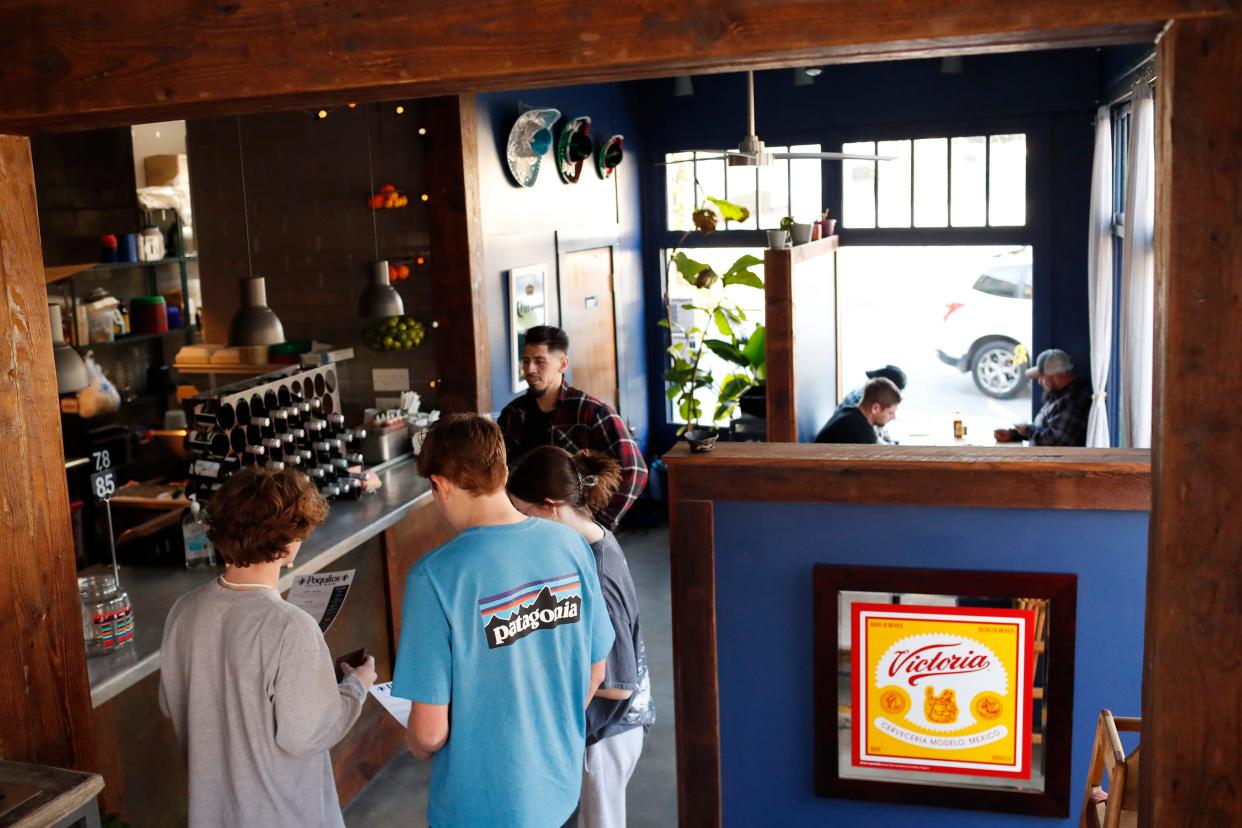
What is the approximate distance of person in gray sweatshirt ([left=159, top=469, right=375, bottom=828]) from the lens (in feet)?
8.19

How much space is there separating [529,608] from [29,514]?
1.13 meters

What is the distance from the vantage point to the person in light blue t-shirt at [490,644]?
91.4 inches

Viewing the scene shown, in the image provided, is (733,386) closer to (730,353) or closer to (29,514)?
(730,353)

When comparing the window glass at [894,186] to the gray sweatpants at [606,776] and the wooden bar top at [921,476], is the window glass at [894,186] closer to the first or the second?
the wooden bar top at [921,476]

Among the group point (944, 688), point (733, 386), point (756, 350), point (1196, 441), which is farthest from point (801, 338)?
point (1196, 441)

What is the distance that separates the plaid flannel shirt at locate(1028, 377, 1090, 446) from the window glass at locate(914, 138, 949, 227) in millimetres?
1851

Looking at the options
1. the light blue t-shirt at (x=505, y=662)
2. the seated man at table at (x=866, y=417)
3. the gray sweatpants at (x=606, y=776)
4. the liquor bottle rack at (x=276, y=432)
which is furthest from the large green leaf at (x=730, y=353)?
the light blue t-shirt at (x=505, y=662)

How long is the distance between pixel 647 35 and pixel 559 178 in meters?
5.46

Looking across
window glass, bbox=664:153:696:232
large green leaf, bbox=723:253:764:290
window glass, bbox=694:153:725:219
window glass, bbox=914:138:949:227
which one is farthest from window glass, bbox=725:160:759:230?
large green leaf, bbox=723:253:764:290

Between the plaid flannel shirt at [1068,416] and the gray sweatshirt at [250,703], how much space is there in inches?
206

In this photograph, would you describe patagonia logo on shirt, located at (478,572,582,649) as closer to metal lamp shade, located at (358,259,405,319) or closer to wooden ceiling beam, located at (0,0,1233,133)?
wooden ceiling beam, located at (0,0,1233,133)

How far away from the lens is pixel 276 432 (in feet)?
16.1

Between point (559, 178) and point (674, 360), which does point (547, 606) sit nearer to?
point (559, 178)

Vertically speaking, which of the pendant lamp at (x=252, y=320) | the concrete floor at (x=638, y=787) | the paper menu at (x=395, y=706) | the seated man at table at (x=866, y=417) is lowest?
the concrete floor at (x=638, y=787)
